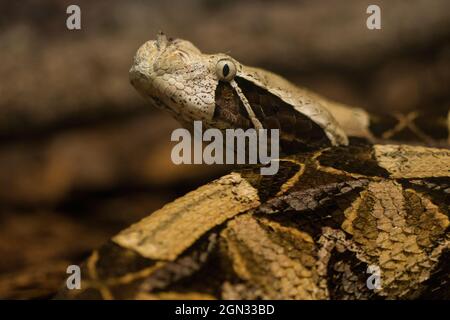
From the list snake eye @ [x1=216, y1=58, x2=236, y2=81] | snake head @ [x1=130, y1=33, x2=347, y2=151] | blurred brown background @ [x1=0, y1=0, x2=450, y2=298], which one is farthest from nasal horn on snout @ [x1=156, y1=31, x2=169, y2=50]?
blurred brown background @ [x1=0, y1=0, x2=450, y2=298]

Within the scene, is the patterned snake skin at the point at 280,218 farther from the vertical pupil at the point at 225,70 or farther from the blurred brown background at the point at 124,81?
the blurred brown background at the point at 124,81

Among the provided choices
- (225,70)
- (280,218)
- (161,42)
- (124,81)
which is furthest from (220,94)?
(124,81)

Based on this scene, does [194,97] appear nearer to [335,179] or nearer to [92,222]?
[335,179]

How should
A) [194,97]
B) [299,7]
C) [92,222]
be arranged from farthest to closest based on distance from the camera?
[299,7] < [92,222] < [194,97]

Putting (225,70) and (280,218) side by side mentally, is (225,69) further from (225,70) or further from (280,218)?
(280,218)

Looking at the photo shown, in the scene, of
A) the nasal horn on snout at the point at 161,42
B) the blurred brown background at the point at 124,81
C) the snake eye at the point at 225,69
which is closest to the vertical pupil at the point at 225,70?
the snake eye at the point at 225,69

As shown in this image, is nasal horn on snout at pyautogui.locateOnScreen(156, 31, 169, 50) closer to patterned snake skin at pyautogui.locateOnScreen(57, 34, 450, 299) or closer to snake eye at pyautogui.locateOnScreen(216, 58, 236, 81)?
patterned snake skin at pyautogui.locateOnScreen(57, 34, 450, 299)
